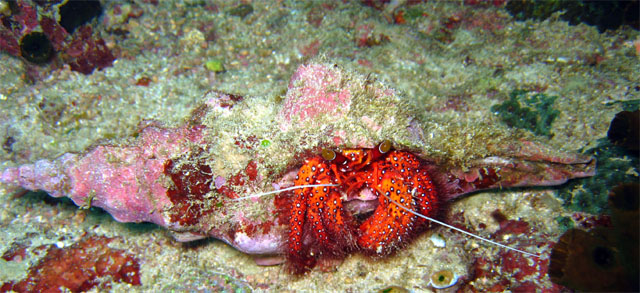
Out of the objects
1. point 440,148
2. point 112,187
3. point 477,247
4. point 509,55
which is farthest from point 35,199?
point 509,55

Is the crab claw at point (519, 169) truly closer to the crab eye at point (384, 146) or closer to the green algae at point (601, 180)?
the green algae at point (601, 180)

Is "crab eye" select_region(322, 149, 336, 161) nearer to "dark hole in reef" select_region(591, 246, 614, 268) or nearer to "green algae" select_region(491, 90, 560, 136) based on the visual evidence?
"dark hole in reef" select_region(591, 246, 614, 268)

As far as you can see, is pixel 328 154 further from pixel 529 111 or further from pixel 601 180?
pixel 529 111

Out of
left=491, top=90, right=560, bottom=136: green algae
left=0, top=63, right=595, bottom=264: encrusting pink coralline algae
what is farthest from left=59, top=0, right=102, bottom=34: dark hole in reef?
left=491, top=90, right=560, bottom=136: green algae

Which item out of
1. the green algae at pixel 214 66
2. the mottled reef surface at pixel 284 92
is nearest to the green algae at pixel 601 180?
the mottled reef surface at pixel 284 92

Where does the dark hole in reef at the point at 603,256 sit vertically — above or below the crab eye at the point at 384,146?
below

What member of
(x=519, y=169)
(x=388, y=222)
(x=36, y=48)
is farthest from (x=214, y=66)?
(x=519, y=169)
